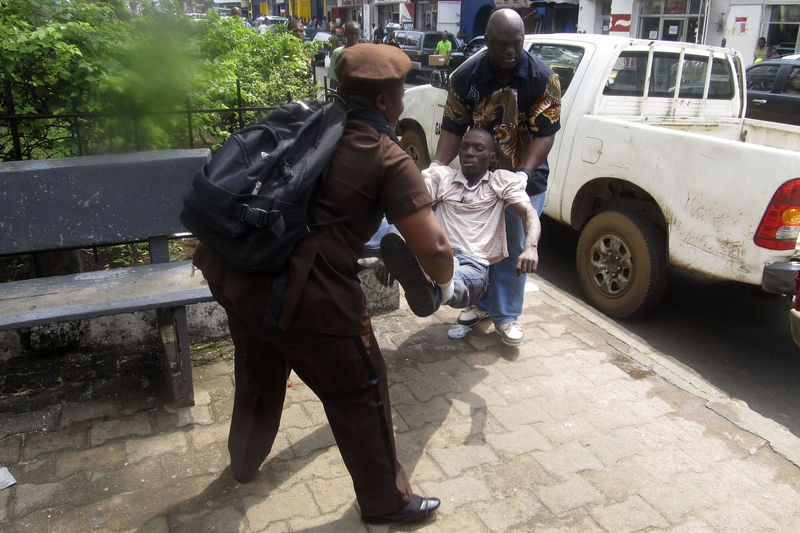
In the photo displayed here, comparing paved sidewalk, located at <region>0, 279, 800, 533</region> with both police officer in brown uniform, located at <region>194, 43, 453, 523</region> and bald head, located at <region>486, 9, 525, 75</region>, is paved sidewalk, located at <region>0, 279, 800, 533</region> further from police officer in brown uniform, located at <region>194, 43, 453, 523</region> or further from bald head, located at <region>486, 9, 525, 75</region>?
bald head, located at <region>486, 9, 525, 75</region>

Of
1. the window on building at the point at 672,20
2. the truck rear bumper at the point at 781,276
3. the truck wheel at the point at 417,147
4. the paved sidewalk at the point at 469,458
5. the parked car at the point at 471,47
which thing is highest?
the window on building at the point at 672,20

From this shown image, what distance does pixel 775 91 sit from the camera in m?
9.87

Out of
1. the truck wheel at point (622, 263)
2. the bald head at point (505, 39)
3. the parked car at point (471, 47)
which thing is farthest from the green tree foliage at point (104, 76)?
the parked car at point (471, 47)

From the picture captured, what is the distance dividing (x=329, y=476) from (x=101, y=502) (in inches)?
35.6

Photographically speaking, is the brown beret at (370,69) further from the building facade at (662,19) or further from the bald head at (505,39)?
the building facade at (662,19)

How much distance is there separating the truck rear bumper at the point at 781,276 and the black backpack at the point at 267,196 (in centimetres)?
272

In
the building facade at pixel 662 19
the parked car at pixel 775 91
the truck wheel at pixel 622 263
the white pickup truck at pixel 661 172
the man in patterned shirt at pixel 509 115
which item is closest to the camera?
the man in patterned shirt at pixel 509 115

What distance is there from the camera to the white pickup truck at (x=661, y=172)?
3652 millimetres

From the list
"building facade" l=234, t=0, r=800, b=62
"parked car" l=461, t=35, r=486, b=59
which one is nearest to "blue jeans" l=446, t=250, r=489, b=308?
"parked car" l=461, t=35, r=486, b=59

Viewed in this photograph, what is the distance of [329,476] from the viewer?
2760 millimetres

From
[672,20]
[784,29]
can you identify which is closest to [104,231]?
[784,29]

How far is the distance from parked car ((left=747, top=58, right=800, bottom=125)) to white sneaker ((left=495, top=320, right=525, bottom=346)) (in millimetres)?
7914

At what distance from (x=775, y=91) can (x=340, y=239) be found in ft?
33.2

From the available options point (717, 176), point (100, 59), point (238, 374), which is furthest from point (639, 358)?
point (100, 59)
